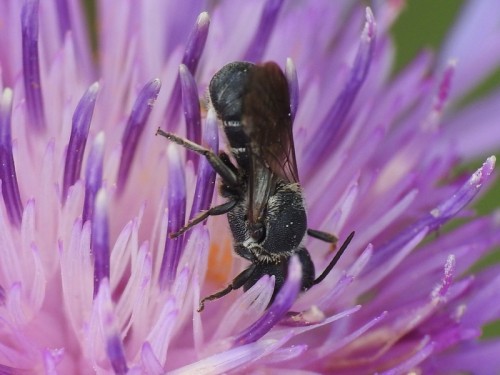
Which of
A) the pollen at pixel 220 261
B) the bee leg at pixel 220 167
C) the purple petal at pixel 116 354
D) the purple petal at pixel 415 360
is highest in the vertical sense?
the bee leg at pixel 220 167

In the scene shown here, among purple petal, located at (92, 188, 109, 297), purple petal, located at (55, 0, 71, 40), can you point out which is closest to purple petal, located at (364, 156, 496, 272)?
purple petal, located at (92, 188, 109, 297)

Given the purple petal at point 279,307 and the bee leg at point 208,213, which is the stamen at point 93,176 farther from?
the purple petal at point 279,307

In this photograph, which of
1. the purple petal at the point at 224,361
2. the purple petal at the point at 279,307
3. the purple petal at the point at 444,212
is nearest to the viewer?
the purple petal at the point at 279,307

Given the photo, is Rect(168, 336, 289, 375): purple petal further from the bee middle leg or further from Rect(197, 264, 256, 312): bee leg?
the bee middle leg

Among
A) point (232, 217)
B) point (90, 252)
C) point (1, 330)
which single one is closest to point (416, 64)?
point (232, 217)

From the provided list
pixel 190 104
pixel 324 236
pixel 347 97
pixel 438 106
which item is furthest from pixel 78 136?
pixel 438 106

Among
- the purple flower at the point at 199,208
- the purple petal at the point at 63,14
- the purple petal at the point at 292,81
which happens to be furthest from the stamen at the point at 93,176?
the purple petal at the point at 63,14

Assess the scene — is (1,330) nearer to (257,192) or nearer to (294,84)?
(257,192)
